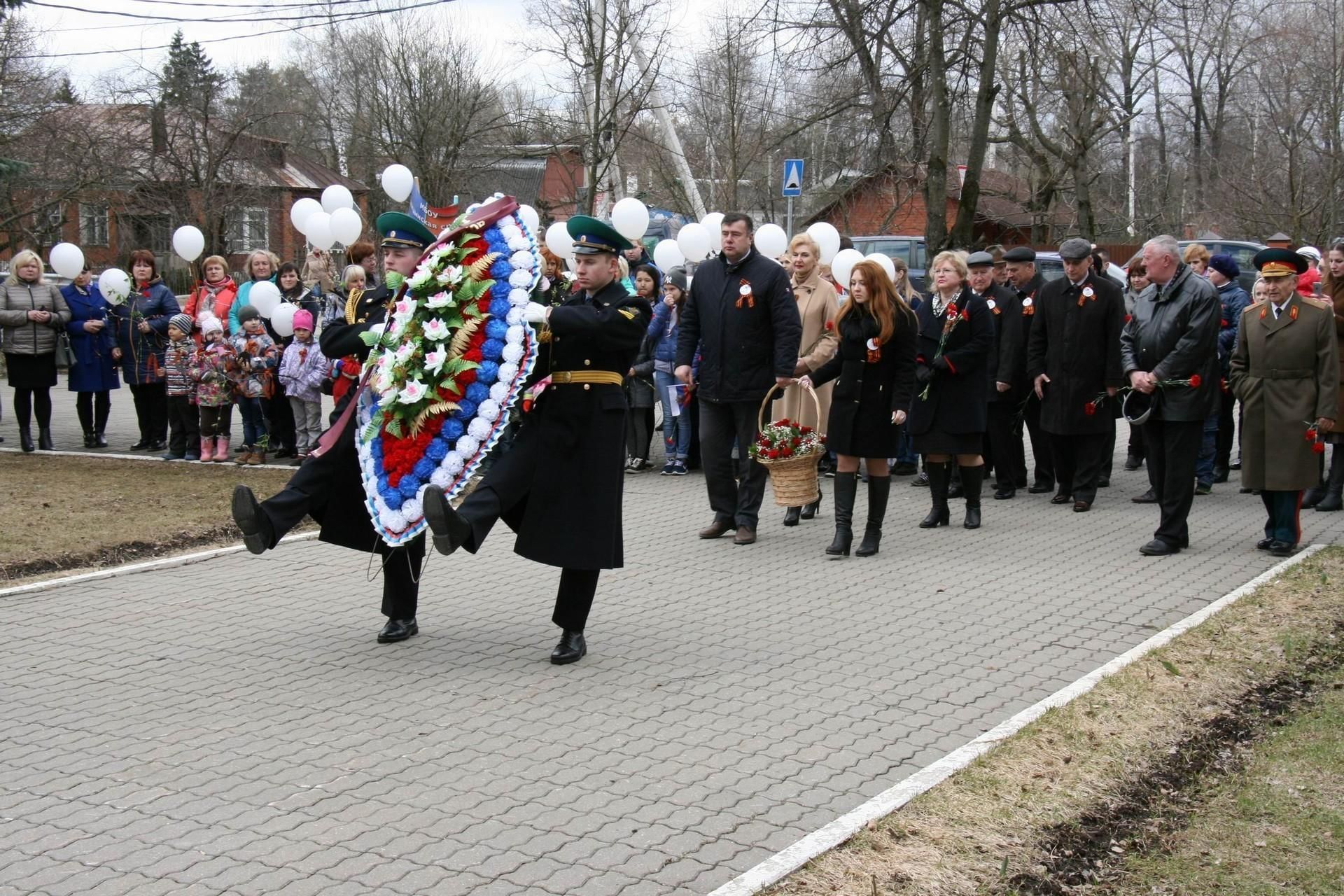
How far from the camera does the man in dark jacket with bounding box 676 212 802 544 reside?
9250 millimetres

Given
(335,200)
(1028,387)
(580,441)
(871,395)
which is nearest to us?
(580,441)

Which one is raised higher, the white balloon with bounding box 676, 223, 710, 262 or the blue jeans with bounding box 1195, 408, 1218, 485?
the white balloon with bounding box 676, 223, 710, 262

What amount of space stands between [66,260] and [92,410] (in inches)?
73.4

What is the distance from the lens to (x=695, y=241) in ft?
47.8

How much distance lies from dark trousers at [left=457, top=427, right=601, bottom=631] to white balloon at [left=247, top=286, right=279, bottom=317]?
7424 mm

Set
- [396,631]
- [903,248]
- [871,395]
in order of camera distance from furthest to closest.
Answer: [903,248]
[871,395]
[396,631]

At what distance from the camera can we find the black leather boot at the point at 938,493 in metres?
10.2

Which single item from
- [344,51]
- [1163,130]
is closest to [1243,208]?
[1163,130]

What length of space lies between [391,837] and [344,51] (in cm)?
3900

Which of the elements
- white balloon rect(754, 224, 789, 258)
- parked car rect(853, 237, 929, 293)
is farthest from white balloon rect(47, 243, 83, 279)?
parked car rect(853, 237, 929, 293)

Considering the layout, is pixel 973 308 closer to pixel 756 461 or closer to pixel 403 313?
pixel 756 461

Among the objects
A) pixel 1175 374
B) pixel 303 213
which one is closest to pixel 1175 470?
pixel 1175 374

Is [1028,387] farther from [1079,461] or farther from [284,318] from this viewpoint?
[284,318]

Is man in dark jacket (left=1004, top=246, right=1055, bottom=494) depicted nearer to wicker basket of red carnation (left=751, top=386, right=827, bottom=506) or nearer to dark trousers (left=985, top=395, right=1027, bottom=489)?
dark trousers (left=985, top=395, right=1027, bottom=489)
